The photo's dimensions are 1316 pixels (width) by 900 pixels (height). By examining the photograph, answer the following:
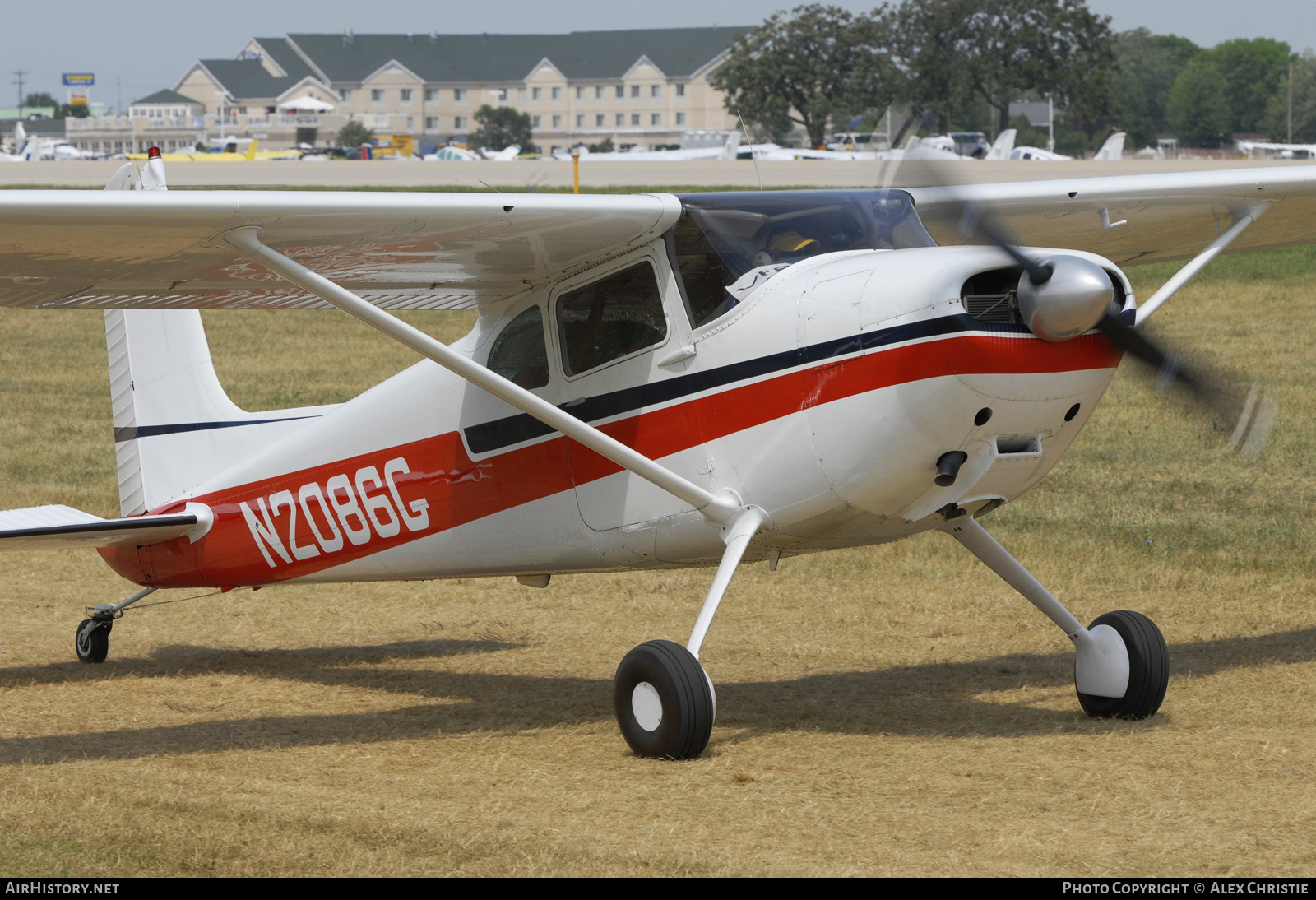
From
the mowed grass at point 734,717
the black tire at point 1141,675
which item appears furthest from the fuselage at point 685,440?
the black tire at point 1141,675

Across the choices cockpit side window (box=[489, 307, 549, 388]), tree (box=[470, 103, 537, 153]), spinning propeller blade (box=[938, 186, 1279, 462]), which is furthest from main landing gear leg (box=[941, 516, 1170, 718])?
tree (box=[470, 103, 537, 153])

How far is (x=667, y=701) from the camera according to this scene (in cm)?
667

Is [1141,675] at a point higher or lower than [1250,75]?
lower

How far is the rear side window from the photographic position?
727 cm

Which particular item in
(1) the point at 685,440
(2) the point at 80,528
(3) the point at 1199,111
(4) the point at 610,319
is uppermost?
(3) the point at 1199,111

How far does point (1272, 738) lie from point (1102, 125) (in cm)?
11726

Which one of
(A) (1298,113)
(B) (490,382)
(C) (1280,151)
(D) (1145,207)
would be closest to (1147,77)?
(A) (1298,113)

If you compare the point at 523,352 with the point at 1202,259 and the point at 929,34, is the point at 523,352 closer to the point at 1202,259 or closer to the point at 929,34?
the point at 1202,259

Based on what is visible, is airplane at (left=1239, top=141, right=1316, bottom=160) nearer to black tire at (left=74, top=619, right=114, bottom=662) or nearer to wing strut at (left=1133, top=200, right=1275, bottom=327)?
wing strut at (left=1133, top=200, right=1275, bottom=327)

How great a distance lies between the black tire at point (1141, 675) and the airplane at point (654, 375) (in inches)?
0.7

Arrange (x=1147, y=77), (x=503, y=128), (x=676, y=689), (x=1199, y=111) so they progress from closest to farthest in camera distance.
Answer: (x=676, y=689) < (x=1199, y=111) < (x=503, y=128) < (x=1147, y=77)

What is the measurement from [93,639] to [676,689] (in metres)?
4.50

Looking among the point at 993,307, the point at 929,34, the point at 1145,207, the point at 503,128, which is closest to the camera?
the point at 993,307
